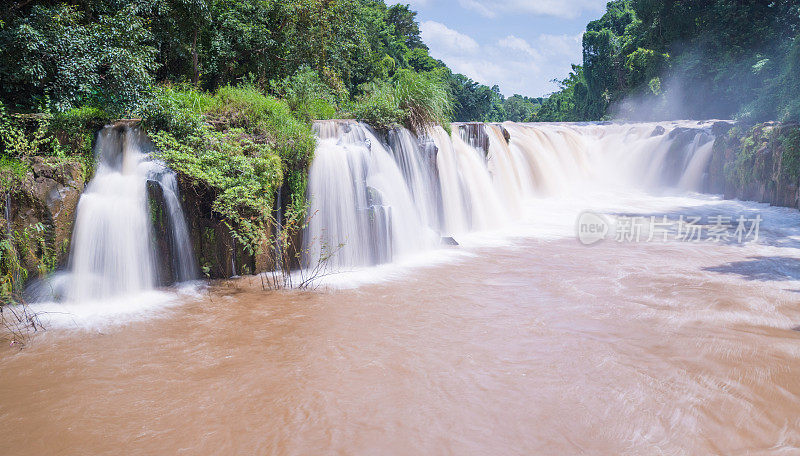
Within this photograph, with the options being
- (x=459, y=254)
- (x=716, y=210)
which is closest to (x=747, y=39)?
(x=716, y=210)

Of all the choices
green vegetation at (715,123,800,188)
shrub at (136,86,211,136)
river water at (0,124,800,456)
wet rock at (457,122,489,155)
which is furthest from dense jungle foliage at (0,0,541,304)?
green vegetation at (715,123,800,188)

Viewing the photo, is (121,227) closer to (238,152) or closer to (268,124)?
(238,152)

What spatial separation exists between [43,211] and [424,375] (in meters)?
5.42

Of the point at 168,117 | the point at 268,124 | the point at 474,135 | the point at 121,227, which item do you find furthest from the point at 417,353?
the point at 474,135

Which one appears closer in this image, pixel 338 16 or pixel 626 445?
pixel 626 445

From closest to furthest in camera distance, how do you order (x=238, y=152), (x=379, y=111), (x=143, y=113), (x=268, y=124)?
1. (x=238, y=152)
2. (x=143, y=113)
3. (x=268, y=124)
4. (x=379, y=111)

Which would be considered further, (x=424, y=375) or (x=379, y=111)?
(x=379, y=111)

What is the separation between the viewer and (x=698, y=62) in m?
29.8

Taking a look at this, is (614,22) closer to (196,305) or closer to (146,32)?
(146,32)

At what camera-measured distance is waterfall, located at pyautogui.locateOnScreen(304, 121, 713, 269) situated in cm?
801

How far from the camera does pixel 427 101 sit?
10.4 meters

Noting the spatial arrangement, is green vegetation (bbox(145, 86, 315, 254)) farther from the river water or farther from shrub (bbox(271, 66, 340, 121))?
shrub (bbox(271, 66, 340, 121))

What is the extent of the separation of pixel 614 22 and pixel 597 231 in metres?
41.9

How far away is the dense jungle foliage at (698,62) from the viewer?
21.3 m
